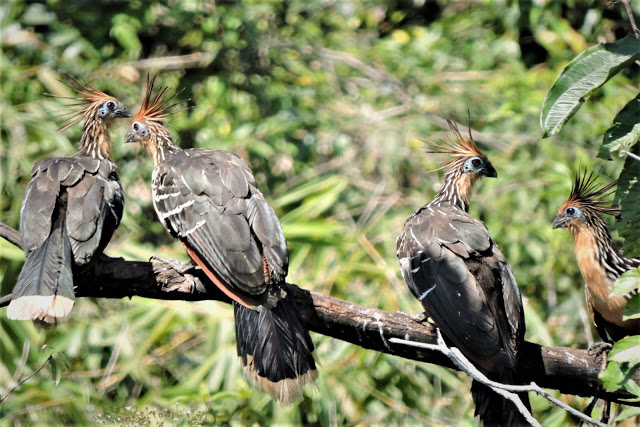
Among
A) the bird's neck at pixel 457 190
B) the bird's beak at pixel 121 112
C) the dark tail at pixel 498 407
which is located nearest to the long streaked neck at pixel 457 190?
the bird's neck at pixel 457 190

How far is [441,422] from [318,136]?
315 centimetres

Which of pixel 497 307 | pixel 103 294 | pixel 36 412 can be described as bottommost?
pixel 36 412

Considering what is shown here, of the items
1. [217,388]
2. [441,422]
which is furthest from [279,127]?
[441,422]

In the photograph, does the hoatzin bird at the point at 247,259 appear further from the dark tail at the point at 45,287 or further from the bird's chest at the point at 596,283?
the bird's chest at the point at 596,283

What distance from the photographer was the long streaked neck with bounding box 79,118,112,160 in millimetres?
A: 4566

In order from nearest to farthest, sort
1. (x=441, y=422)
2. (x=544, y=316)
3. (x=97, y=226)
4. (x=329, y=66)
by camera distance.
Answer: (x=97, y=226) < (x=441, y=422) < (x=544, y=316) < (x=329, y=66)

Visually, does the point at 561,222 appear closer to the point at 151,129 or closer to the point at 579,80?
the point at 579,80

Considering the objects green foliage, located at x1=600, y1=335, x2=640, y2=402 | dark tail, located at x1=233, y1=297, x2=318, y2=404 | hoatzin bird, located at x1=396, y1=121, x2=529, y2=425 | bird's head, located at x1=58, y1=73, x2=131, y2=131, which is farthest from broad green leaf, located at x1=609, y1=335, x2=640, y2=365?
bird's head, located at x1=58, y1=73, x2=131, y2=131

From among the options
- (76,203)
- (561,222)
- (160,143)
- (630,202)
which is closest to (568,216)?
(561,222)

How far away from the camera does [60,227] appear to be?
11.6 ft

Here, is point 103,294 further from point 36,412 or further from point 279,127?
point 279,127

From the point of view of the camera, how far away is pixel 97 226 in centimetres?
358

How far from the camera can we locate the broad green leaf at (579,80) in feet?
7.80

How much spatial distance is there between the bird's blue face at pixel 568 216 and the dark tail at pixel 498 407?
1123 mm
